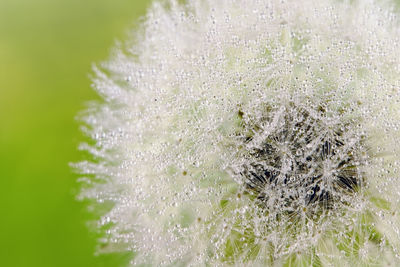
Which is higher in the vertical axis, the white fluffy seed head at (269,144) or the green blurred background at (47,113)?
the green blurred background at (47,113)

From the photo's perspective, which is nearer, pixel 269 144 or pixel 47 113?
pixel 269 144

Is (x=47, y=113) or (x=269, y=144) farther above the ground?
(x=47, y=113)

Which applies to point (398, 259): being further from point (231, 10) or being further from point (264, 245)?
point (231, 10)

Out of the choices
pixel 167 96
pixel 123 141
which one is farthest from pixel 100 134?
pixel 167 96

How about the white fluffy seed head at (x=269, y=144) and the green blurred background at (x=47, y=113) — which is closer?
the white fluffy seed head at (x=269, y=144)
